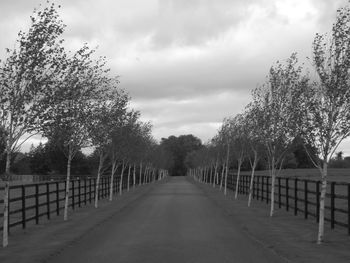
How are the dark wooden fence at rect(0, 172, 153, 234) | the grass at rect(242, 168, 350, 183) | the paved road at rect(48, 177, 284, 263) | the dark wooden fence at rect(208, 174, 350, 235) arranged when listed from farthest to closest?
the grass at rect(242, 168, 350, 183) → the dark wooden fence at rect(0, 172, 153, 234) → the dark wooden fence at rect(208, 174, 350, 235) → the paved road at rect(48, 177, 284, 263)

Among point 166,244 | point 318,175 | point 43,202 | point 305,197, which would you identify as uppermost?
point 305,197

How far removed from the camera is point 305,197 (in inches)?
781

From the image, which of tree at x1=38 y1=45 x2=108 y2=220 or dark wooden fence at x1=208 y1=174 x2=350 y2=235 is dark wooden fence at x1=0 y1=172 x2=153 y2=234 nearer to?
tree at x1=38 y1=45 x2=108 y2=220

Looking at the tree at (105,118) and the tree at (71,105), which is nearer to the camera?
the tree at (71,105)

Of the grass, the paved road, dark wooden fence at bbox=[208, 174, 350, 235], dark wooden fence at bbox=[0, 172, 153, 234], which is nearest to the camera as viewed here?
the paved road

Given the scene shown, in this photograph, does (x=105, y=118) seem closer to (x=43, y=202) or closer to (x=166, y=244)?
(x=43, y=202)

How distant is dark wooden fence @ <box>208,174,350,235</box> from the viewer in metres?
16.2

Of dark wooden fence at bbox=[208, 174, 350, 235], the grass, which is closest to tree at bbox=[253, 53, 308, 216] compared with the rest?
dark wooden fence at bbox=[208, 174, 350, 235]

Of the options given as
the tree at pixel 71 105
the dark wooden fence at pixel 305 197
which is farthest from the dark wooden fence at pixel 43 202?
the dark wooden fence at pixel 305 197

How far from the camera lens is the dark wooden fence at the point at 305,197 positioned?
16250mm

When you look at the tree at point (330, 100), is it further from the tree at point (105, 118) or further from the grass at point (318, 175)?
the grass at point (318, 175)

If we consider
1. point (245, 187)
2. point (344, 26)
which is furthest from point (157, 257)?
point (245, 187)

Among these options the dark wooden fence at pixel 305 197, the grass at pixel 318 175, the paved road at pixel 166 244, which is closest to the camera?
the paved road at pixel 166 244

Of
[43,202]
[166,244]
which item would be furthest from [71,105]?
[43,202]
